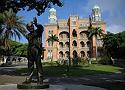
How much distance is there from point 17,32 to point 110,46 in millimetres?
40660

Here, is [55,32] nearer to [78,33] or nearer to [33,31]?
[78,33]

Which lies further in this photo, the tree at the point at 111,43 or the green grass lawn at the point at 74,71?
the tree at the point at 111,43

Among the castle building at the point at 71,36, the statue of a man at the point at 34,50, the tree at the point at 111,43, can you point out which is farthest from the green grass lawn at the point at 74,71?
the castle building at the point at 71,36

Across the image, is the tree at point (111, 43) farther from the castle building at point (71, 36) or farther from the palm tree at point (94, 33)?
the castle building at point (71, 36)

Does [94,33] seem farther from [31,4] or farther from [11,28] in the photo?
[31,4]

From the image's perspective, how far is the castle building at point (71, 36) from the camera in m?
126

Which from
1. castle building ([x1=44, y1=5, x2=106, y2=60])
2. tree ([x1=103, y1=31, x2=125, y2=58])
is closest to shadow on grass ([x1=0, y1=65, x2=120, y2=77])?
tree ([x1=103, y1=31, x2=125, y2=58])

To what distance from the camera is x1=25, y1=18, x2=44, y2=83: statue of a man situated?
15.0 metres

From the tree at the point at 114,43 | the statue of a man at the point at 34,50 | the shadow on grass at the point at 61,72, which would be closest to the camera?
the statue of a man at the point at 34,50

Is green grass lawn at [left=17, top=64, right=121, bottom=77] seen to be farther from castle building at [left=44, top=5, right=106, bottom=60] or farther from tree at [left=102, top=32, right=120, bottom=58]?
castle building at [left=44, top=5, right=106, bottom=60]

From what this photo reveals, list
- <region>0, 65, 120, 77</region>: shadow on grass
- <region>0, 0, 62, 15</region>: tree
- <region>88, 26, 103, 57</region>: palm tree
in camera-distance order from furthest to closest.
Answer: <region>88, 26, 103, 57</region>: palm tree < <region>0, 65, 120, 77</region>: shadow on grass < <region>0, 0, 62, 15</region>: tree

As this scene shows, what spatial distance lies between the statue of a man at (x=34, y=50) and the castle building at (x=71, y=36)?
4267 inches

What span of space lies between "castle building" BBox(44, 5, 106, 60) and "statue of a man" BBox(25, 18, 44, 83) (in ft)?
356

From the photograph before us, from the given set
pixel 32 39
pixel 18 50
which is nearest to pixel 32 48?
pixel 32 39
